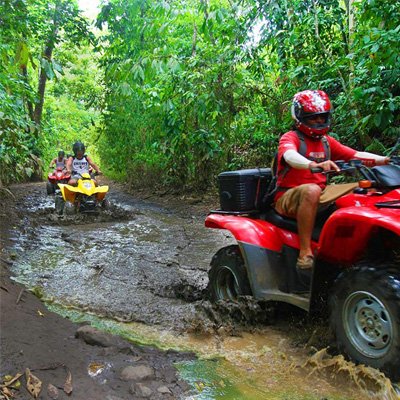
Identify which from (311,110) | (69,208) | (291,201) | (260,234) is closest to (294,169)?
(291,201)

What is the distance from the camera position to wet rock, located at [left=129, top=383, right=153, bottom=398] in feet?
7.87

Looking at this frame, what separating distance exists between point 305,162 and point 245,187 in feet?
2.53

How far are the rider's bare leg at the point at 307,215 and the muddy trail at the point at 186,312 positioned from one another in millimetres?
663

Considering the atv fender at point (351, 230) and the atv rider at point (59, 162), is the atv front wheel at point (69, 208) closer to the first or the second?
the atv rider at point (59, 162)

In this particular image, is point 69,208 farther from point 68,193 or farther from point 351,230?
point 351,230

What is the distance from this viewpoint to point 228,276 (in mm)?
3982

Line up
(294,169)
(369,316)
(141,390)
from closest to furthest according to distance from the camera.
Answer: (141,390) → (369,316) → (294,169)

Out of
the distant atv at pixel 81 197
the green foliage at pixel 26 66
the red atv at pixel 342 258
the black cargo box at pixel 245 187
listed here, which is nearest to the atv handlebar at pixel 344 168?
the red atv at pixel 342 258

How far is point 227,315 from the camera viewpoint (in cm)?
363

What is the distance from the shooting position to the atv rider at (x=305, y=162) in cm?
311

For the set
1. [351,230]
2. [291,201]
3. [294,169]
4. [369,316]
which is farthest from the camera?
[294,169]

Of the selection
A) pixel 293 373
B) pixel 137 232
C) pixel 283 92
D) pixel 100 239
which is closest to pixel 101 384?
pixel 293 373

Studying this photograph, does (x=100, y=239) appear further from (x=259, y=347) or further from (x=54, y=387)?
(x=54, y=387)

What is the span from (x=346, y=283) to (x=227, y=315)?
1244 mm
